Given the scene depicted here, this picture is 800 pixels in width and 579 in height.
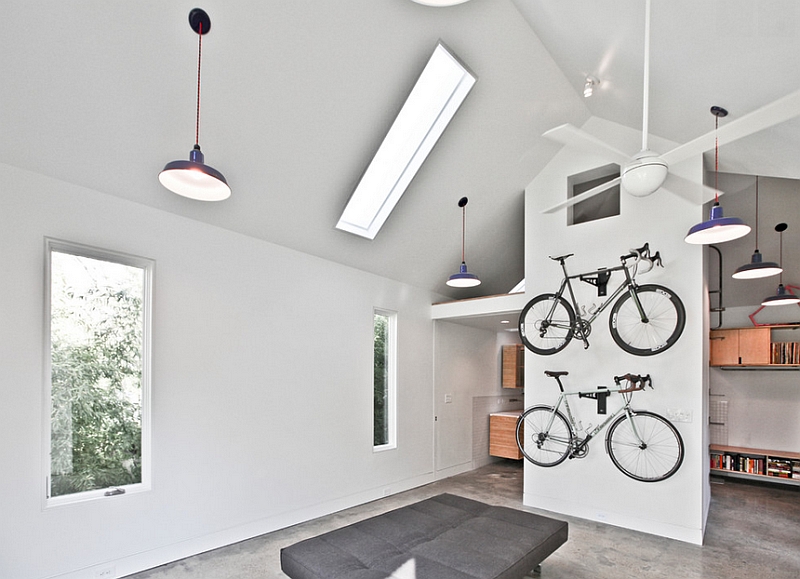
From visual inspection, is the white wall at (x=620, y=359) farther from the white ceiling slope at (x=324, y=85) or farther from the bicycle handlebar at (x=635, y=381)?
the white ceiling slope at (x=324, y=85)

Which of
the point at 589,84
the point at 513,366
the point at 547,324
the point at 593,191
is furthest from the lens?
the point at 513,366

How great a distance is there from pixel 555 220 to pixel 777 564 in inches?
149

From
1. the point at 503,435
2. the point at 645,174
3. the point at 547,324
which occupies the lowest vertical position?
the point at 503,435

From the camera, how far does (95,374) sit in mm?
3393

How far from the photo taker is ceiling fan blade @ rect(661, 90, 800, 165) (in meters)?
2.18

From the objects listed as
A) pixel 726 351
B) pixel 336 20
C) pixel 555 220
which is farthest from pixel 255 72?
pixel 726 351

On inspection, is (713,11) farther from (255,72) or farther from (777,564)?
(777,564)

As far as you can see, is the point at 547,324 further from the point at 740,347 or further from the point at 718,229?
the point at 740,347

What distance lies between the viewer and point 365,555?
9.52 ft

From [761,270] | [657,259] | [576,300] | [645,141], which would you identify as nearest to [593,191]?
[645,141]

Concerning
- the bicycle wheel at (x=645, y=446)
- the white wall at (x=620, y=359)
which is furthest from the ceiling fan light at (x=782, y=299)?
the bicycle wheel at (x=645, y=446)

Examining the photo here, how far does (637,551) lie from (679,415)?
4.33 ft

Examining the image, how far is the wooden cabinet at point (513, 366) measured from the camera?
26.3 feet

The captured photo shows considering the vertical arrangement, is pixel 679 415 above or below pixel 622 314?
below
